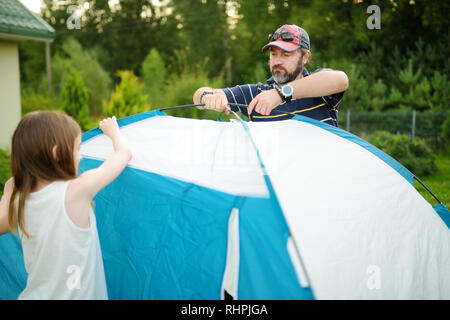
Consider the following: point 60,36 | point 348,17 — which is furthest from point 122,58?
point 348,17

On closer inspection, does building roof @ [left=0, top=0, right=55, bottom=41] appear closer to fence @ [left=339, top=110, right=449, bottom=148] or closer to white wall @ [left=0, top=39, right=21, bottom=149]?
white wall @ [left=0, top=39, right=21, bottom=149]

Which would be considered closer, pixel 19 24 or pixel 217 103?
pixel 217 103

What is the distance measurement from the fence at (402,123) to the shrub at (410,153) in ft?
8.71

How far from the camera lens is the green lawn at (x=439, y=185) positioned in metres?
4.43

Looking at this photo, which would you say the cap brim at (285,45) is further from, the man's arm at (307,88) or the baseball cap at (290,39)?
the man's arm at (307,88)

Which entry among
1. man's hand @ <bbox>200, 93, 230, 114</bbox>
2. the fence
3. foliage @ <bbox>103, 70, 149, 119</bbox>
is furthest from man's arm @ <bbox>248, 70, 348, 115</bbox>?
the fence

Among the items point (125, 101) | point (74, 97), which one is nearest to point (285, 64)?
point (125, 101)

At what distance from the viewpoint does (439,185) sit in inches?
218

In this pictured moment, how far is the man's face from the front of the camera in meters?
2.25

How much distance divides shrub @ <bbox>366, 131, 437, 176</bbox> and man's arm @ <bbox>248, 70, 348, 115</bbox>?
16.5 feet

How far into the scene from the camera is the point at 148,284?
1.72 m

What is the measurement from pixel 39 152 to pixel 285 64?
58.3 inches

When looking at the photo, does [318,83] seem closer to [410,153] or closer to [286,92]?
[286,92]
